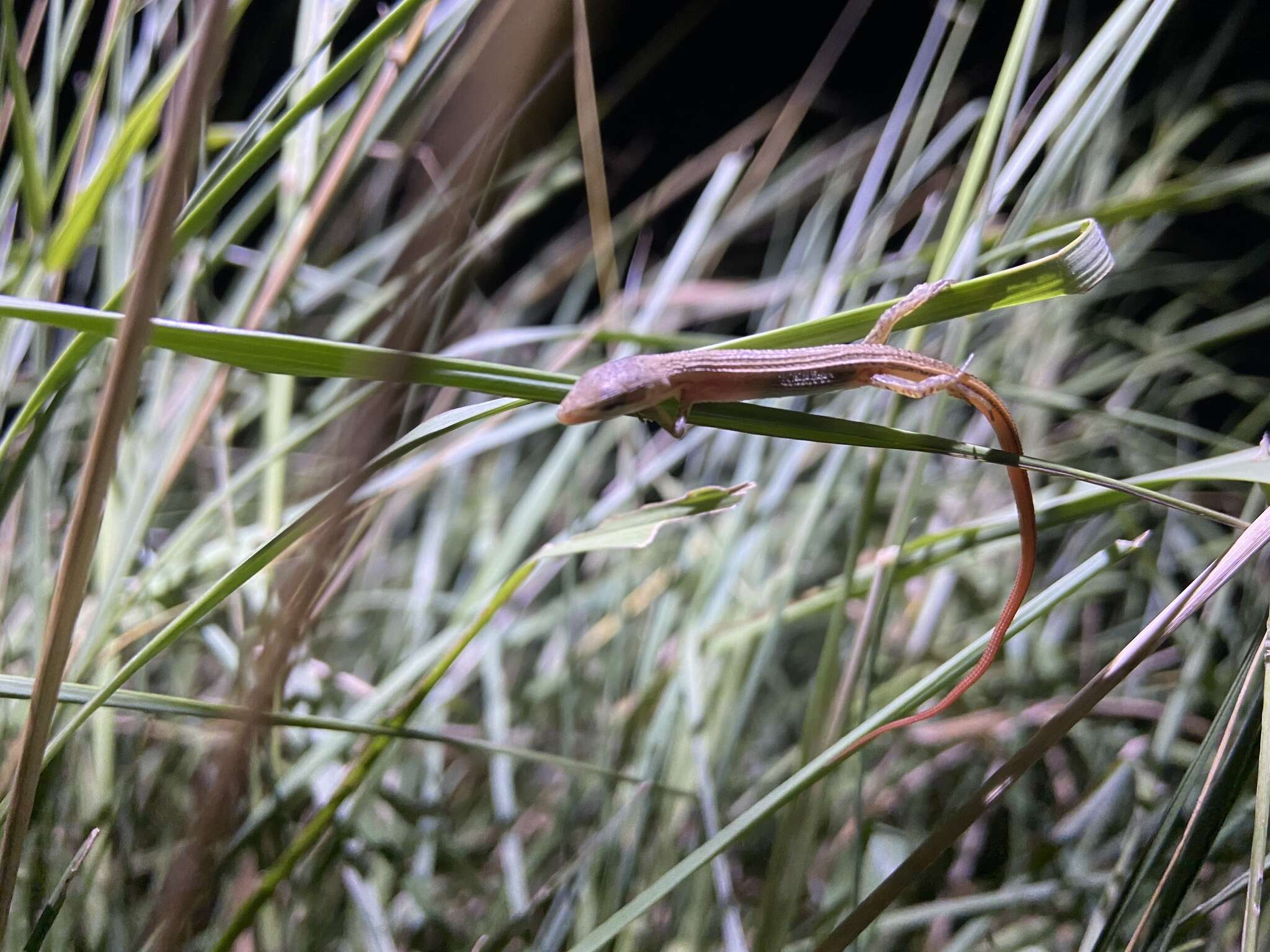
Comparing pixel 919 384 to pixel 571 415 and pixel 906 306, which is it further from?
pixel 571 415

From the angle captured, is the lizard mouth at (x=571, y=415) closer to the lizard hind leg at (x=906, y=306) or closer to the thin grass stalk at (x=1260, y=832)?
the lizard hind leg at (x=906, y=306)

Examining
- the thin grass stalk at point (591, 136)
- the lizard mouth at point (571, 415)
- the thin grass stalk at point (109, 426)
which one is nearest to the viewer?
the thin grass stalk at point (109, 426)

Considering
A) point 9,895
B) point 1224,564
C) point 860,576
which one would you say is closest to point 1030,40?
point 1224,564

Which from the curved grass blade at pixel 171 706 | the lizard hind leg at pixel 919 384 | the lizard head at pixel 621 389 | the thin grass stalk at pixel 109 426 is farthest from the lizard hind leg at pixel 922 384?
the thin grass stalk at pixel 109 426

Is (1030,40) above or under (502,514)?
above

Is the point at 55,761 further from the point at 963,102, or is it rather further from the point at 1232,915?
the point at 963,102

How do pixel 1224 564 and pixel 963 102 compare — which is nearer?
pixel 1224 564

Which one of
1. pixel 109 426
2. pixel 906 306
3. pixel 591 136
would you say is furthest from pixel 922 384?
pixel 109 426
